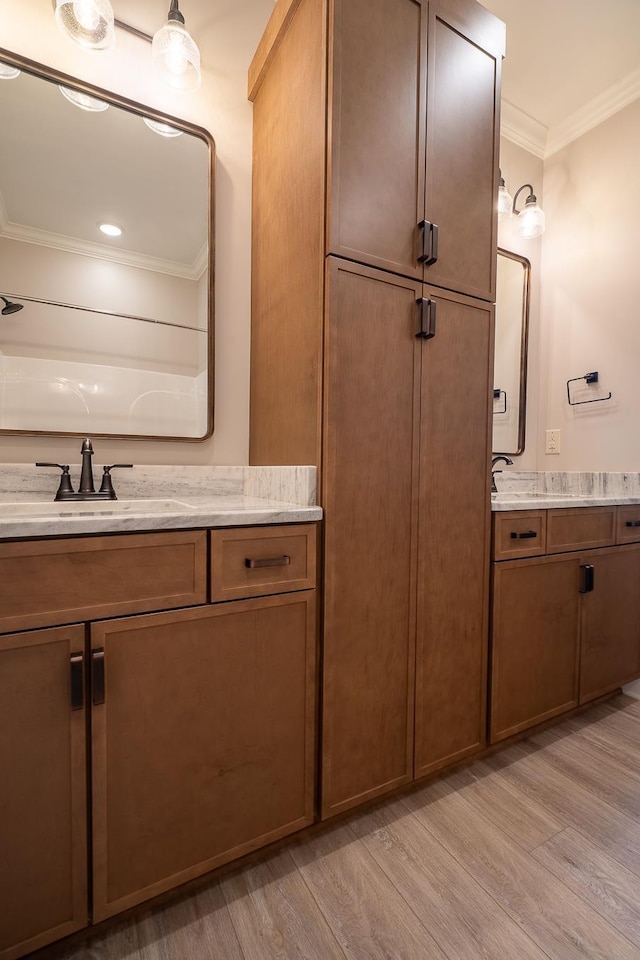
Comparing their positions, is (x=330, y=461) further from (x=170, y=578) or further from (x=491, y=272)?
(x=491, y=272)

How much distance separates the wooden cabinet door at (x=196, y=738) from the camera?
93cm

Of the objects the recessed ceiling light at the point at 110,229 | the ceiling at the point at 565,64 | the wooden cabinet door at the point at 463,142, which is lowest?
the recessed ceiling light at the point at 110,229

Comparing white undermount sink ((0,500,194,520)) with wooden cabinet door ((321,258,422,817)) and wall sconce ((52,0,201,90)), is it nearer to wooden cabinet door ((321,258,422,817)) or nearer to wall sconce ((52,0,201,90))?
wooden cabinet door ((321,258,422,817))

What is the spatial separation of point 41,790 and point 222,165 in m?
1.89

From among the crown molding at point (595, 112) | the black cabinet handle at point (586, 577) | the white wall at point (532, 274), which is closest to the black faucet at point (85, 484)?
the black cabinet handle at point (586, 577)

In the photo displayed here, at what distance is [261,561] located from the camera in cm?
109

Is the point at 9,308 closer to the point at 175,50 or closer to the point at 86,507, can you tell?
the point at 86,507

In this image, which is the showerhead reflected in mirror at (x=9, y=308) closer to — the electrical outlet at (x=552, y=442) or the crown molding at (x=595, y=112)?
the electrical outlet at (x=552, y=442)

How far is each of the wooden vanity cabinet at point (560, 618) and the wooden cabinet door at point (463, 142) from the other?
841mm

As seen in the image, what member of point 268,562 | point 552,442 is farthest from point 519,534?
point 552,442

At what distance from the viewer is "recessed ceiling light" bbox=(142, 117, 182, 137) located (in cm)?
149

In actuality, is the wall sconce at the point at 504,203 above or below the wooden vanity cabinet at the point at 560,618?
above

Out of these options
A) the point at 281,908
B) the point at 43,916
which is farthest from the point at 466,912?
the point at 43,916

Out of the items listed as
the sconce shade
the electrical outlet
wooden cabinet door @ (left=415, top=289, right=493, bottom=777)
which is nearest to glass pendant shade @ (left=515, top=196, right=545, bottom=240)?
the electrical outlet
